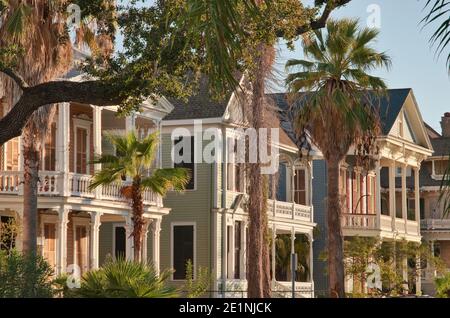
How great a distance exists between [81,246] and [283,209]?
487 inches

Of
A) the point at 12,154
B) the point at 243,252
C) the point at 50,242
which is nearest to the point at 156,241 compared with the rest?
the point at 50,242

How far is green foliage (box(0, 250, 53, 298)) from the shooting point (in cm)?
2161

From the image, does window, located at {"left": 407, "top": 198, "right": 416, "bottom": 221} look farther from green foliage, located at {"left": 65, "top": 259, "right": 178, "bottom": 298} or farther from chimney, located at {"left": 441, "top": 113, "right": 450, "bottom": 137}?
green foliage, located at {"left": 65, "top": 259, "right": 178, "bottom": 298}

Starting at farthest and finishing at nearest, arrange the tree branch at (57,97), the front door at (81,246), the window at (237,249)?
1. the window at (237,249)
2. the front door at (81,246)
3. the tree branch at (57,97)

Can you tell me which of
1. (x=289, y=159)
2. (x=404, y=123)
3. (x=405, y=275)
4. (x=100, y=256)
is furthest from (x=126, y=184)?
(x=404, y=123)

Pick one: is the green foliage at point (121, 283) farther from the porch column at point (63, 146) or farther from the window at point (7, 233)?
the porch column at point (63, 146)

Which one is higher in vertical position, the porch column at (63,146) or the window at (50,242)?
the porch column at (63,146)

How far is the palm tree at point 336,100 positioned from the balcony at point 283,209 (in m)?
7.33

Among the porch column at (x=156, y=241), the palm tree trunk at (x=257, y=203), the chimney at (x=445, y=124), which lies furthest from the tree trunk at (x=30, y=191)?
the chimney at (x=445, y=124)

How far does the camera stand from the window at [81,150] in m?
41.5

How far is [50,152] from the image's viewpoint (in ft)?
130
